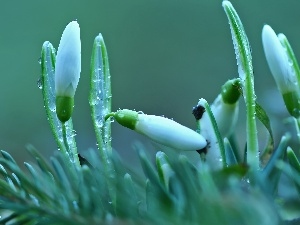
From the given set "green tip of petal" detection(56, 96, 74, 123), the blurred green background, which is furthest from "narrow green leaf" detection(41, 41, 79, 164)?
the blurred green background

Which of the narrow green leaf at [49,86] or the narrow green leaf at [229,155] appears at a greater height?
the narrow green leaf at [49,86]

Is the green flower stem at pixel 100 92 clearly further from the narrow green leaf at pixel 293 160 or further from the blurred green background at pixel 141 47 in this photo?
the blurred green background at pixel 141 47

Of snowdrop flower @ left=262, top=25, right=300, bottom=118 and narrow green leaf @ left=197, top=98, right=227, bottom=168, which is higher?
snowdrop flower @ left=262, top=25, right=300, bottom=118

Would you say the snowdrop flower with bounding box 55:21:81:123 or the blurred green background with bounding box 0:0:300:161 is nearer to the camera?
the snowdrop flower with bounding box 55:21:81:123

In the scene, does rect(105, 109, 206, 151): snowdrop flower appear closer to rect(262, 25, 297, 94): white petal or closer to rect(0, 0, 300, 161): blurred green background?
rect(262, 25, 297, 94): white petal

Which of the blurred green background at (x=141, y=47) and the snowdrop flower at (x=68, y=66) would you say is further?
the blurred green background at (x=141, y=47)

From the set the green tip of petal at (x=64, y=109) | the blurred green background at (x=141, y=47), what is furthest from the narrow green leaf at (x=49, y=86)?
the blurred green background at (x=141, y=47)

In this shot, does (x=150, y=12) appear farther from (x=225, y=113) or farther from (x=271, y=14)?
(x=225, y=113)
